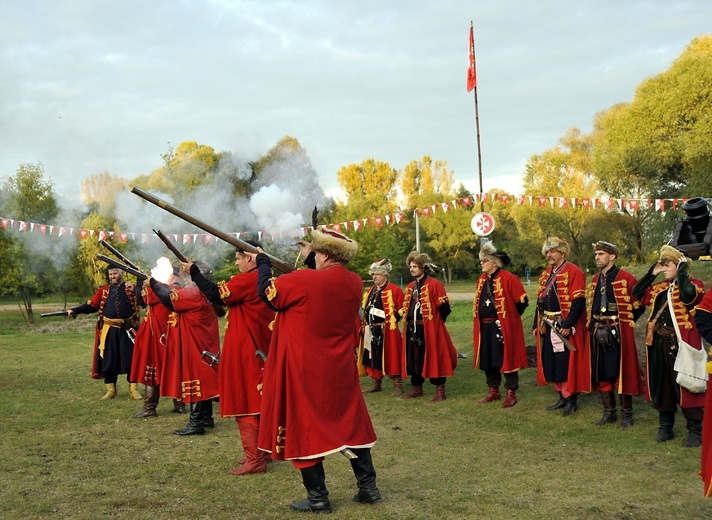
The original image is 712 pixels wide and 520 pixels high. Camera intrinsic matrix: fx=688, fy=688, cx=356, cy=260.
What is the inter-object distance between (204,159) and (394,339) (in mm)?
10725

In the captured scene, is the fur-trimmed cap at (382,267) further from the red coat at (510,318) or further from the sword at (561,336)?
the sword at (561,336)

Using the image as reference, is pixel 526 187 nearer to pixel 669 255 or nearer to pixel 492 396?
pixel 492 396

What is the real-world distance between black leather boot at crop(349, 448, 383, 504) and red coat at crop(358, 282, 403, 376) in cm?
518

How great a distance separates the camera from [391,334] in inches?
418

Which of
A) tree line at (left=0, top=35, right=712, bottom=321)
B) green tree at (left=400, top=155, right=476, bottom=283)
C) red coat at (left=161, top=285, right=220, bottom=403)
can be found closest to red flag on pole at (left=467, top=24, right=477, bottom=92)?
tree line at (left=0, top=35, right=712, bottom=321)

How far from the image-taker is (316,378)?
5.05 meters

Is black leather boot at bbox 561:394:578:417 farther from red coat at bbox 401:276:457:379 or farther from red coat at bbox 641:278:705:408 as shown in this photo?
red coat at bbox 641:278:705:408

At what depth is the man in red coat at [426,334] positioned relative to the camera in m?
9.94

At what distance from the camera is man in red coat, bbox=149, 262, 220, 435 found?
24.9ft

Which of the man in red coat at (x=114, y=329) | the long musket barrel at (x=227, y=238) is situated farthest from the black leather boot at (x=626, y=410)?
the man in red coat at (x=114, y=329)

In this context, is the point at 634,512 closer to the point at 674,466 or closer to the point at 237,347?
the point at 674,466

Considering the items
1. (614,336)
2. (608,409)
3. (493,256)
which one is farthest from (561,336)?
(493,256)

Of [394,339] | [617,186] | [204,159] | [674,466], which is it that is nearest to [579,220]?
[617,186]

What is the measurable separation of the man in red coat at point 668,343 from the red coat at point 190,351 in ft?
15.4
